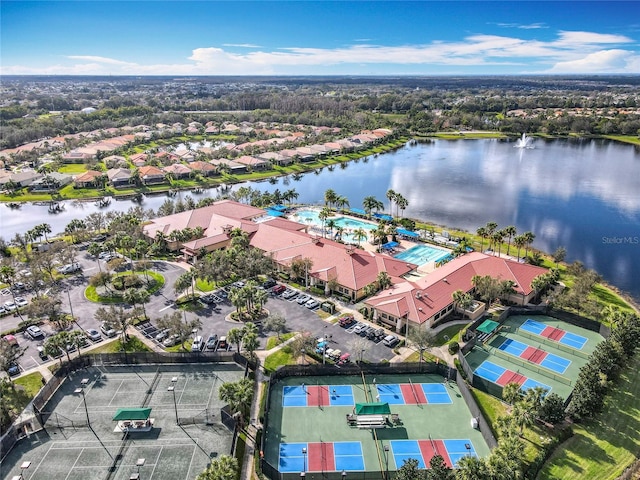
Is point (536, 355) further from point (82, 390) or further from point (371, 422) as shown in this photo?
point (82, 390)

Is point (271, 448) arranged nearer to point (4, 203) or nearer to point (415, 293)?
point (415, 293)

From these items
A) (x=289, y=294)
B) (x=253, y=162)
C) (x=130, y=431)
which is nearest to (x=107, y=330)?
(x=130, y=431)

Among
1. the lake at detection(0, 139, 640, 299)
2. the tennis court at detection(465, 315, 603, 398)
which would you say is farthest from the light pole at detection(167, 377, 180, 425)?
the lake at detection(0, 139, 640, 299)

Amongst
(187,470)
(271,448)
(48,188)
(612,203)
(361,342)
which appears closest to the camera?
(187,470)

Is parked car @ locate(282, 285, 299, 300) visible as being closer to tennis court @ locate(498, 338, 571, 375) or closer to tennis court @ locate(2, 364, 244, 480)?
tennis court @ locate(2, 364, 244, 480)

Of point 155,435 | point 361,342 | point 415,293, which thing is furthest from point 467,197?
point 155,435

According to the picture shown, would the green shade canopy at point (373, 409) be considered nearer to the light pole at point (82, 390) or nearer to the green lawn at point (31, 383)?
the light pole at point (82, 390)

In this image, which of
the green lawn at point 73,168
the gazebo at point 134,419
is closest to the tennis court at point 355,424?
the gazebo at point 134,419
